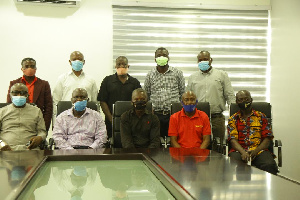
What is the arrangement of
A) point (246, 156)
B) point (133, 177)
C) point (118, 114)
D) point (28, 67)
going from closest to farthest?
point (133, 177), point (246, 156), point (118, 114), point (28, 67)

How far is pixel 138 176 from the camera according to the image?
2.05m

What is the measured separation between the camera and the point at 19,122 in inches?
150

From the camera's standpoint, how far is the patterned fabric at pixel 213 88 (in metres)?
4.57

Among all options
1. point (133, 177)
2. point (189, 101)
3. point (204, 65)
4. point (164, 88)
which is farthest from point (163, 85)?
point (133, 177)

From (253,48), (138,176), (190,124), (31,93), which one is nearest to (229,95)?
(190,124)

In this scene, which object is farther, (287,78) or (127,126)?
(287,78)

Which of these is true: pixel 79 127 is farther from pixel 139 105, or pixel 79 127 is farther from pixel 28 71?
pixel 28 71

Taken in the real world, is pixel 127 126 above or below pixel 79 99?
below

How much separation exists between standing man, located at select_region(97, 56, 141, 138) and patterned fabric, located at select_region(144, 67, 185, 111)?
234mm

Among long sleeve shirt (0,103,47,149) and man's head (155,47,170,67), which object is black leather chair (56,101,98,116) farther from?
man's head (155,47,170,67)

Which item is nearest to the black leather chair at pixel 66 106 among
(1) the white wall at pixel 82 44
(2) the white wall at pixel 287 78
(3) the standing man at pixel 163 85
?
(3) the standing man at pixel 163 85

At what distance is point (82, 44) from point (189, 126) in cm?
228

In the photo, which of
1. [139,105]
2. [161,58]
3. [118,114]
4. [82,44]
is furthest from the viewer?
[82,44]

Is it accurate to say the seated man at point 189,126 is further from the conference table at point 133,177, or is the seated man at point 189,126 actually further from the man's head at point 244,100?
the conference table at point 133,177
